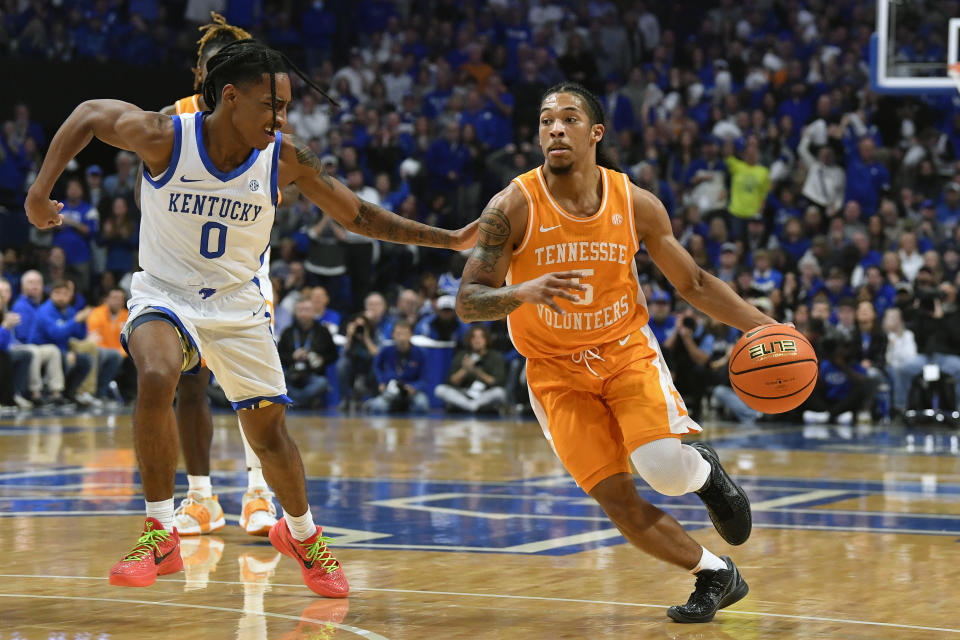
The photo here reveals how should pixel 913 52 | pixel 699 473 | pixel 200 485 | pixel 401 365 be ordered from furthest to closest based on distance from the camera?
pixel 401 365 → pixel 913 52 → pixel 200 485 → pixel 699 473

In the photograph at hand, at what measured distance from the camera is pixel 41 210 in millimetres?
5301

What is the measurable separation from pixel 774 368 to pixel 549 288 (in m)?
1.25

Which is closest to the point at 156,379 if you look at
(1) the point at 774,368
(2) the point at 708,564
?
(2) the point at 708,564

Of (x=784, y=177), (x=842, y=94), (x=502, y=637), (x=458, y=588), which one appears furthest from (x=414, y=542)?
(x=842, y=94)

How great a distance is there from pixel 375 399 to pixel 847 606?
11.7 metres

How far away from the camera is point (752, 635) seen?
480 centimetres

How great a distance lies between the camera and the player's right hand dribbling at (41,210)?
527cm

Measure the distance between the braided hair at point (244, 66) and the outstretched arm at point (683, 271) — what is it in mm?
1368

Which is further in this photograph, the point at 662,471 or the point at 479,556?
the point at 479,556

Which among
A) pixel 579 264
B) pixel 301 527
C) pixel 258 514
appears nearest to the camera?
pixel 579 264

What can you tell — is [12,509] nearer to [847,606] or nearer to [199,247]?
[199,247]

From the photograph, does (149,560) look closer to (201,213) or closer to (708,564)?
(201,213)

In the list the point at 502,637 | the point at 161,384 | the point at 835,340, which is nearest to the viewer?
the point at 502,637

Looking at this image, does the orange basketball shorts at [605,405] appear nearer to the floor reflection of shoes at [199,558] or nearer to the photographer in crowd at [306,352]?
the floor reflection of shoes at [199,558]
